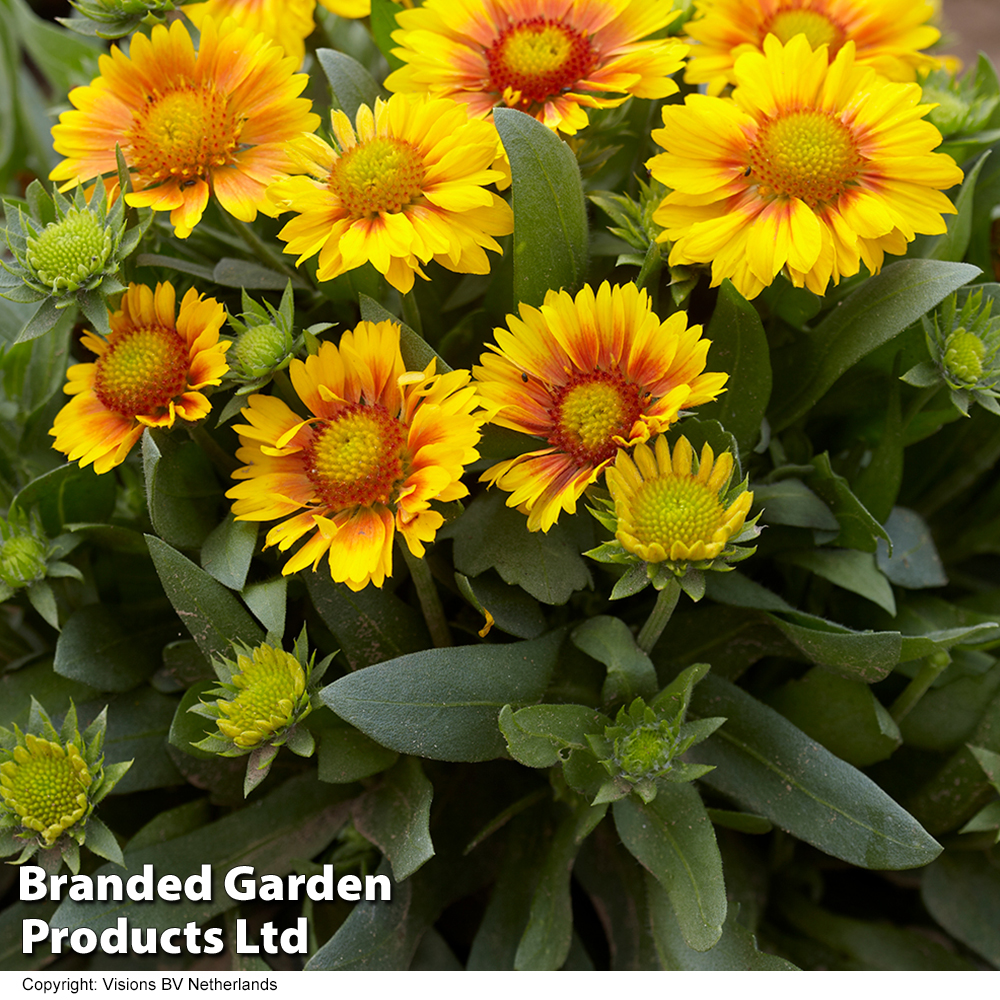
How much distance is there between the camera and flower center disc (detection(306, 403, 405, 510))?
2.50 ft

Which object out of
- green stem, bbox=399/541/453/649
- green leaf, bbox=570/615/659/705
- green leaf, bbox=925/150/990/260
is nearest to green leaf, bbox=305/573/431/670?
green stem, bbox=399/541/453/649

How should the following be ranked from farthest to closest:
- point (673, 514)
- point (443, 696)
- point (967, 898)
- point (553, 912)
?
1. point (967, 898)
2. point (553, 912)
3. point (443, 696)
4. point (673, 514)

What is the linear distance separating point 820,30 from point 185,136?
64 centimetres

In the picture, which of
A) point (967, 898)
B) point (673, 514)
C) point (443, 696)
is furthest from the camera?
point (967, 898)

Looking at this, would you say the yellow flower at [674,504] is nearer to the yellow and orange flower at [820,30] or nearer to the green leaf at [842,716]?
the green leaf at [842,716]

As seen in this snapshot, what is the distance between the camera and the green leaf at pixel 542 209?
31.2 inches

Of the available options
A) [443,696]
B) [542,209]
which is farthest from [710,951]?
[542,209]

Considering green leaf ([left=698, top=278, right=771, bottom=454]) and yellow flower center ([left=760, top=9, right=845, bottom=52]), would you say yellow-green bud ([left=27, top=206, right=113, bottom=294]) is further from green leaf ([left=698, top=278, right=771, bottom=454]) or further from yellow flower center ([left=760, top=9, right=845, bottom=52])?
yellow flower center ([left=760, top=9, right=845, bottom=52])

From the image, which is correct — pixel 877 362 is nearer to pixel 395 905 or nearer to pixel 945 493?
pixel 945 493

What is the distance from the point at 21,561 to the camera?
880 millimetres

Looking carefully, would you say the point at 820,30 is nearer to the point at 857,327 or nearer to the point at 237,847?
the point at 857,327

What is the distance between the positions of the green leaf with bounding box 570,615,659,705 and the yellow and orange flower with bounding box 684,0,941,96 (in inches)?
21.3

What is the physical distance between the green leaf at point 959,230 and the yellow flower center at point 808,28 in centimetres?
19

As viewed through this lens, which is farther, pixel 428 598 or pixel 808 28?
pixel 808 28
